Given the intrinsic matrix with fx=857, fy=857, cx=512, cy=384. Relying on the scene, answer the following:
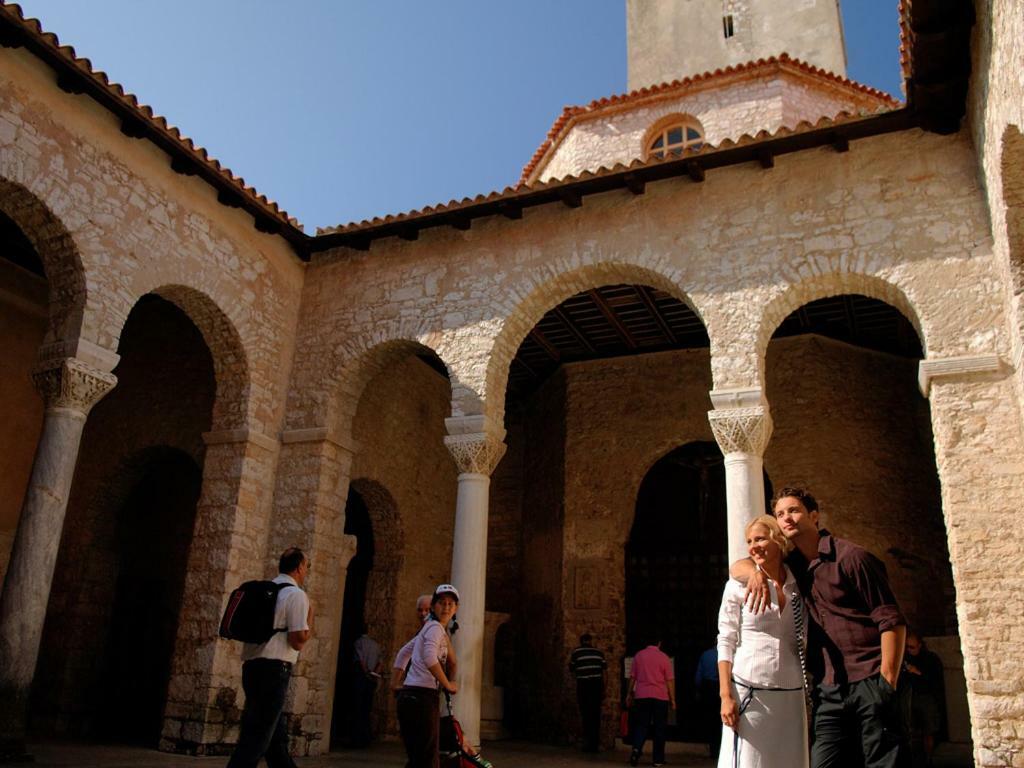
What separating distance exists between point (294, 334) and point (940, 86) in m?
7.79

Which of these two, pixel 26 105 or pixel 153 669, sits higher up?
pixel 26 105

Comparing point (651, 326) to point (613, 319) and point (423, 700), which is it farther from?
point (423, 700)

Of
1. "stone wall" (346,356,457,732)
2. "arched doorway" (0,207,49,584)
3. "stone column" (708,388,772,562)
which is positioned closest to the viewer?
"stone column" (708,388,772,562)

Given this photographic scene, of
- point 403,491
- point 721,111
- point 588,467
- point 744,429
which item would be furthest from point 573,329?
point 721,111

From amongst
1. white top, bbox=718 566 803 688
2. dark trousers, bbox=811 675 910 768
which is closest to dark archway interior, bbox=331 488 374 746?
white top, bbox=718 566 803 688

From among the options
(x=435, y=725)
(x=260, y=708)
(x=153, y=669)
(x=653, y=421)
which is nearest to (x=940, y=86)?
(x=653, y=421)

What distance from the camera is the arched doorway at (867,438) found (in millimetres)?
11422

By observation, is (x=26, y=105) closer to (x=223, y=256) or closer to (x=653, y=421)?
(x=223, y=256)

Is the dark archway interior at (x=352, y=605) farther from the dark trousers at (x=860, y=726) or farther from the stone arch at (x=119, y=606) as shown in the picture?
the dark trousers at (x=860, y=726)

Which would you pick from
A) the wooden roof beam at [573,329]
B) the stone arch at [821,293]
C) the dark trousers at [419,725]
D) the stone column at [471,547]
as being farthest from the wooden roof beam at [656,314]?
the dark trousers at [419,725]

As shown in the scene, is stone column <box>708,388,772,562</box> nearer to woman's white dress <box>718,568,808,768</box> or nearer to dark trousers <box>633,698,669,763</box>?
dark trousers <box>633,698,669,763</box>

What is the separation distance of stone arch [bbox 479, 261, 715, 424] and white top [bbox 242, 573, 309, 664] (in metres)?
4.59

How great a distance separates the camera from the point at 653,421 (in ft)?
43.0

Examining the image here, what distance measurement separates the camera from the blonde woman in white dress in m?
3.58
